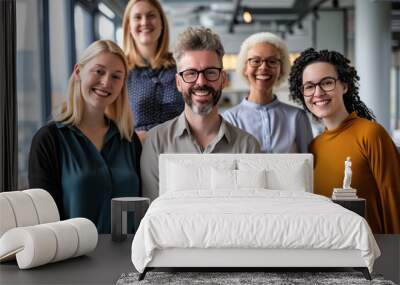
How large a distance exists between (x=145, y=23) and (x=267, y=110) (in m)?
1.11

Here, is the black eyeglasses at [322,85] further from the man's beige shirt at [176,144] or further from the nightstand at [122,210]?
the nightstand at [122,210]

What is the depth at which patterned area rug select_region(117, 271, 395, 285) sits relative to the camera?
3279mm

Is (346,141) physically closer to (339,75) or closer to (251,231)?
(339,75)

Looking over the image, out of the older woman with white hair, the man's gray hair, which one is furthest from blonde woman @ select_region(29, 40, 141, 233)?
the older woman with white hair

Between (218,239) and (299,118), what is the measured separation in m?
1.81

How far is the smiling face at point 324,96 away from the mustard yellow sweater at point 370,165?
11 centimetres

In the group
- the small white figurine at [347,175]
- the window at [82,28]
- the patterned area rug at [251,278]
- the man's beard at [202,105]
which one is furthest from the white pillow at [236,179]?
the window at [82,28]

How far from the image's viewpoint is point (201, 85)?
450 centimetres

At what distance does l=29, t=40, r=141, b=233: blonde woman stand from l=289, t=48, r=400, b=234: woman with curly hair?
1.26m

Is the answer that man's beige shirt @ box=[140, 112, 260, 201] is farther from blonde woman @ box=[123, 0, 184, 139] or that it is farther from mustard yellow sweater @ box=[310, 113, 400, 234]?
mustard yellow sweater @ box=[310, 113, 400, 234]

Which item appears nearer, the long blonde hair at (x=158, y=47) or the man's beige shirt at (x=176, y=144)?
the man's beige shirt at (x=176, y=144)

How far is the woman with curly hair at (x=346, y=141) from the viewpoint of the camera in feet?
14.6

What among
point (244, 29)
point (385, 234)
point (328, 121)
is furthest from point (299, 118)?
point (244, 29)

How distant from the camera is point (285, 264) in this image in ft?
11.0
